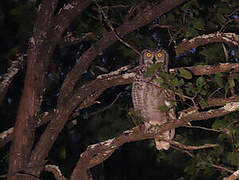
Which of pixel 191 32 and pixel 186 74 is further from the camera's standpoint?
pixel 191 32

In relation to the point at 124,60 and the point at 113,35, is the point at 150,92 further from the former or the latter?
the point at 124,60

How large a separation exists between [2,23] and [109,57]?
1283 mm

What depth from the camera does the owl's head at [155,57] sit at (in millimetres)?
4297

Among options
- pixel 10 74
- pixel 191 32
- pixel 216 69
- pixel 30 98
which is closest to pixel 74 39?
pixel 10 74

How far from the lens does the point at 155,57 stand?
4.33m

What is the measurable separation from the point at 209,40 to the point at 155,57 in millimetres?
714

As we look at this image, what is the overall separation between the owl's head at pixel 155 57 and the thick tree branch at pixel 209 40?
0.29 metres

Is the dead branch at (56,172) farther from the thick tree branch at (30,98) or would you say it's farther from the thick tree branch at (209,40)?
the thick tree branch at (209,40)

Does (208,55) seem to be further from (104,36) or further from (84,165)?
(84,165)

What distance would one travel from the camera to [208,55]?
13.8 feet

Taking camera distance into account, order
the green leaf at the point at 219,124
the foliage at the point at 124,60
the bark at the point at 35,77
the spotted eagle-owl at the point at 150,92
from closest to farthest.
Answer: the bark at the point at 35,77
the green leaf at the point at 219,124
the foliage at the point at 124,60
the spotted eagle-owl at the point at 150,92

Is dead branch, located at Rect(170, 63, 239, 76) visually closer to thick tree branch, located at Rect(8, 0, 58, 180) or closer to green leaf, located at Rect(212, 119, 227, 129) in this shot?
green leaf, located at Rect(212, 119, 227, 129)

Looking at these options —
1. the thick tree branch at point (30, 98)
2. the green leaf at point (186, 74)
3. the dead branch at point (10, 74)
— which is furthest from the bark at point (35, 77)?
the green leaf at point (186, 74)

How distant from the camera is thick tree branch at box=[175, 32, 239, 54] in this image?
366cm
